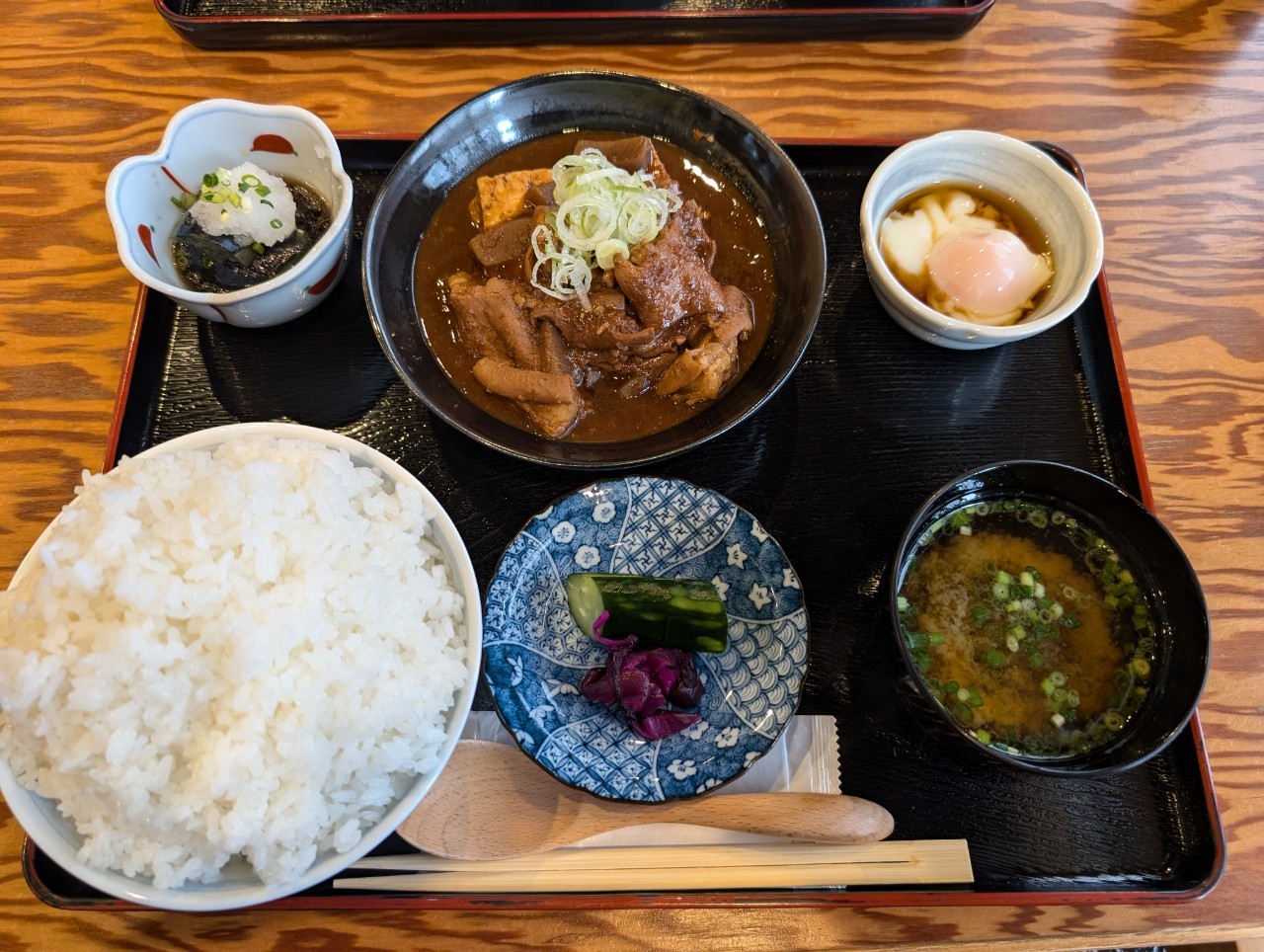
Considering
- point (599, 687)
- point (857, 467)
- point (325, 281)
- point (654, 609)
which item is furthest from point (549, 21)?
point (599, 687)

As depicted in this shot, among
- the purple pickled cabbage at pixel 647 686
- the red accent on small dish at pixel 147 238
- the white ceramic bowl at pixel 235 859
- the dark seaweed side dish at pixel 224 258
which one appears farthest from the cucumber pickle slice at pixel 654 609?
the red accent on small dish at pixel 147 238

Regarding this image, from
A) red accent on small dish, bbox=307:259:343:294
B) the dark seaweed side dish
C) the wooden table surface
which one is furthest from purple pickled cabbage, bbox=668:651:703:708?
the dark seaweed side dish

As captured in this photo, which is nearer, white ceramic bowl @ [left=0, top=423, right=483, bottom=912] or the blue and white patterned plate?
white ceramic bowl @ [left=0, top=423, right=483, bottom=912]

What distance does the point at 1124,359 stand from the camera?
261 cm

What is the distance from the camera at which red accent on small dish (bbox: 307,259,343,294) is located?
2.27 m

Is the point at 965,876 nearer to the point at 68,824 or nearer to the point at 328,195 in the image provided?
the point at 68,824

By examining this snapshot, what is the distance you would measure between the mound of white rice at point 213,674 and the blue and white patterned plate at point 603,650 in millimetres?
239

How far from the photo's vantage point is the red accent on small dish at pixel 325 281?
2.27 meters

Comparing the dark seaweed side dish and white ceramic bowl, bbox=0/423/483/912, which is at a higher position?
the dark seaweed side dish

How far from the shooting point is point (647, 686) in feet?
6.41

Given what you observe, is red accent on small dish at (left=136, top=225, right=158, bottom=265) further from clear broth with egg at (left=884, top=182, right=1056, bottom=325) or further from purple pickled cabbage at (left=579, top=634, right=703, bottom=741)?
clear broth with egg at (left=884, top=182, right=1056, bottom=325)

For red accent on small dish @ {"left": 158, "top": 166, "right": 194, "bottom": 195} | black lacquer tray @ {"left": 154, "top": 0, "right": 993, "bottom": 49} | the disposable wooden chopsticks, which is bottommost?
the disposable wooden chopsticks

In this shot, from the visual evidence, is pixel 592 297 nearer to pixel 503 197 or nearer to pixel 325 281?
pixel 503 197

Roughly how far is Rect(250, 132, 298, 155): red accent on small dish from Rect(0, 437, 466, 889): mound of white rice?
113 cm
